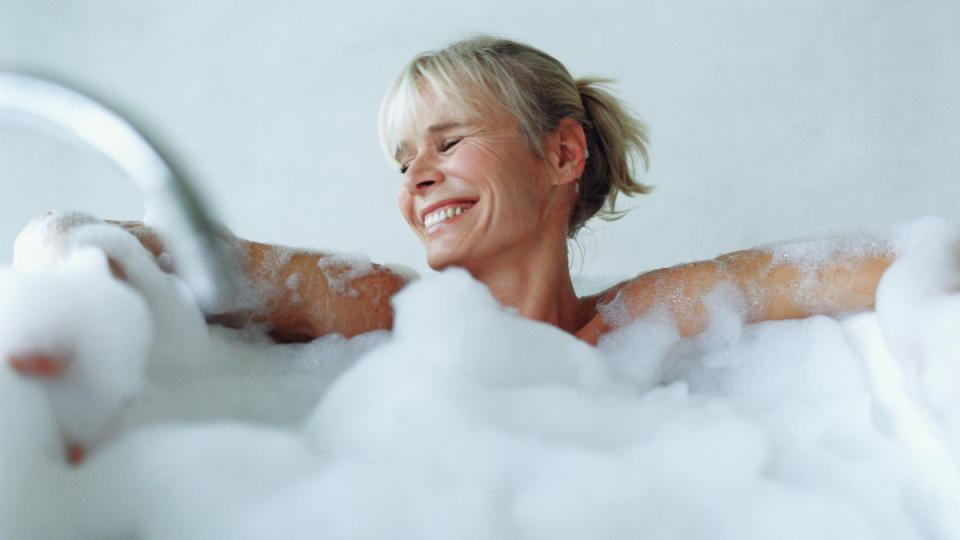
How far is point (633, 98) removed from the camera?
2.22 m

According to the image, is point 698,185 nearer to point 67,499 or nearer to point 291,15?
point 291,15

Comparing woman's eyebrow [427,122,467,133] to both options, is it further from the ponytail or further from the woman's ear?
the ponytail

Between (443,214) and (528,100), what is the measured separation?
0.85ft

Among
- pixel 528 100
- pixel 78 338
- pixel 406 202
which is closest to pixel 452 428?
pixel 78 338

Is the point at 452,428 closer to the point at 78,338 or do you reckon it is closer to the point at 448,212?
the point at 78,338

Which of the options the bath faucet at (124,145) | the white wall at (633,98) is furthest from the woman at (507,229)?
the white wall at (633,98)

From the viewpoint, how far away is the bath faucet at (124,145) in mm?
884

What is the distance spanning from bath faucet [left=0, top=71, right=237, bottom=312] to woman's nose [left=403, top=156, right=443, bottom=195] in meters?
0.43

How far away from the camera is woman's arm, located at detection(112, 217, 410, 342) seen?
1071 mm

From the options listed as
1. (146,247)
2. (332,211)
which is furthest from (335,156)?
(146,247)

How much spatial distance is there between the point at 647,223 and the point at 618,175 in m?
0.67

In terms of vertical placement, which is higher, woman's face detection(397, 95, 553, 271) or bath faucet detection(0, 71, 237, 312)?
bath faucet detection(0, 71, 237, 312)

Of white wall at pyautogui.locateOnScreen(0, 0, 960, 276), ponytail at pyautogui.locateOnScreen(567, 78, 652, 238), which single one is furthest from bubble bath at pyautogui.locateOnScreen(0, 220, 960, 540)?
white wall at pyautogui.locateOnScreen(0, 0, 960, 276)

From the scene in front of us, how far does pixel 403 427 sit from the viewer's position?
0.84 metres
